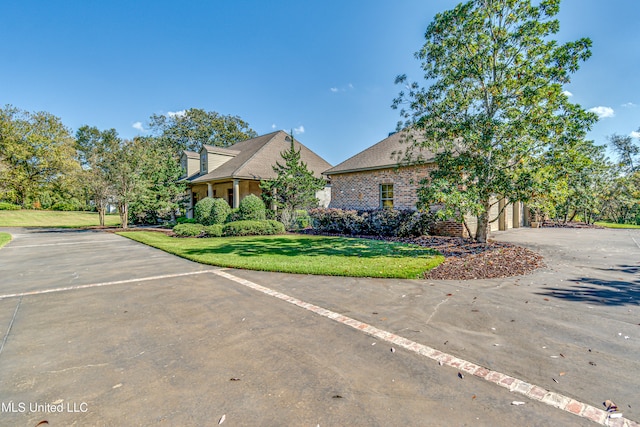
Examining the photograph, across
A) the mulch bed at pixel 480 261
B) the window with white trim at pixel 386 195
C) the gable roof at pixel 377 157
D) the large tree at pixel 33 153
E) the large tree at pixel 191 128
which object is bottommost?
the mulch bed at pixel 480 261

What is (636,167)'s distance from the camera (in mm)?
27000

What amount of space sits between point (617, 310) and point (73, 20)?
19587 mm

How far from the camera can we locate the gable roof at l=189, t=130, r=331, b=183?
19438 mm

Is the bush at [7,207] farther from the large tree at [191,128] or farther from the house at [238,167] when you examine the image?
the house at [238,167]

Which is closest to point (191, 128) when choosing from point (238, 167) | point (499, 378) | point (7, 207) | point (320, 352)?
point (7, 207)

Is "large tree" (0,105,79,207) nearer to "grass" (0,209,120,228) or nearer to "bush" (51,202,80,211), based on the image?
"bush" (51,202,80,211)

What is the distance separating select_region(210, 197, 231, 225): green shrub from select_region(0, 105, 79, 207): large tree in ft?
82.5

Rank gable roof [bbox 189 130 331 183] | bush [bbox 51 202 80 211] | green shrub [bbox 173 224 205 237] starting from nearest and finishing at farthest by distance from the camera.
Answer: green shrub [bbox 173 224 205 237]
gable roof [bbox 189 130 331 183]
bush [bbox 51 202 80 211]

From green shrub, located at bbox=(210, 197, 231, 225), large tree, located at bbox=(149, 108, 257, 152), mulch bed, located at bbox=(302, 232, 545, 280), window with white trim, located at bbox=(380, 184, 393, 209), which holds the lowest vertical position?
mulch bed, located at bbox=(302, 232, 545, 280)

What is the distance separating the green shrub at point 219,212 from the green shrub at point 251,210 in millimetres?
1238

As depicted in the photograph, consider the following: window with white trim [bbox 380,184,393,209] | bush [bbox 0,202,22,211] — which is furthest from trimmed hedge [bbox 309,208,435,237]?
bush [bbox 0,202,22,211]

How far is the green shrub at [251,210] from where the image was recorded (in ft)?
51.8

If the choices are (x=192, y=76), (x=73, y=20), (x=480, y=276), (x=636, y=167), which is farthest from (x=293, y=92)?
(x=636, y=167)

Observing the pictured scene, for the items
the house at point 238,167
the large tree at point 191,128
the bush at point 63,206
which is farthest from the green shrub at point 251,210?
the bush at point 63,206
